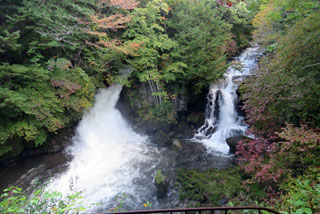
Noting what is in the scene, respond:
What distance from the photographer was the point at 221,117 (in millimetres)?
11820

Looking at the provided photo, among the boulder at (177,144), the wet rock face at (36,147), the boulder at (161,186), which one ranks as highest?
the boulder at (177,144)

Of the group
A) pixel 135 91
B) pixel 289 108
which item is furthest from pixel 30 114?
pixel 289 108

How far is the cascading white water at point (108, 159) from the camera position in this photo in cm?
700

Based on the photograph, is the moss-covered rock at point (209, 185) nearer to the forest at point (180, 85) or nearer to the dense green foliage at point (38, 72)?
the forest at point (180, 85)

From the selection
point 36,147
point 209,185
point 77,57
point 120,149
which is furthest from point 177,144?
point 77,57

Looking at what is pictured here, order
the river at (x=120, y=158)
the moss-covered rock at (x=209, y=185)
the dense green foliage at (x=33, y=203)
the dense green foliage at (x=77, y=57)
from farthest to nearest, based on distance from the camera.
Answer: the dense green foliage at (x=77, y=57) → the river at (x=120, y=158) → the moss-covered rock at (x=209, y=185) → the dense green foliage at (x=33, y=203)

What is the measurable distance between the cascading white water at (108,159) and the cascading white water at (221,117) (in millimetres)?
3848

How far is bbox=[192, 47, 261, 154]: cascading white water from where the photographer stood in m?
10.9

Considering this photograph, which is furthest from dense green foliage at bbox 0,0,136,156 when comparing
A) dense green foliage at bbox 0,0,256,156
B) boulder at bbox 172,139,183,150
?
boulder at bbox 172,139,183,150

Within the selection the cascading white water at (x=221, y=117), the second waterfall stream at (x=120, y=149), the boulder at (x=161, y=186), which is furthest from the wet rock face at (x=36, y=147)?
the cascading white water at (x=221, y=117)

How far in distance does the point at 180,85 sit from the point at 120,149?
19.8 ft

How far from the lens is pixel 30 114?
7383 mm

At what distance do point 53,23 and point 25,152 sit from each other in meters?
6.56

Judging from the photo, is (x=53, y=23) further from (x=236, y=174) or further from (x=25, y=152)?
(x=236, y=174)
